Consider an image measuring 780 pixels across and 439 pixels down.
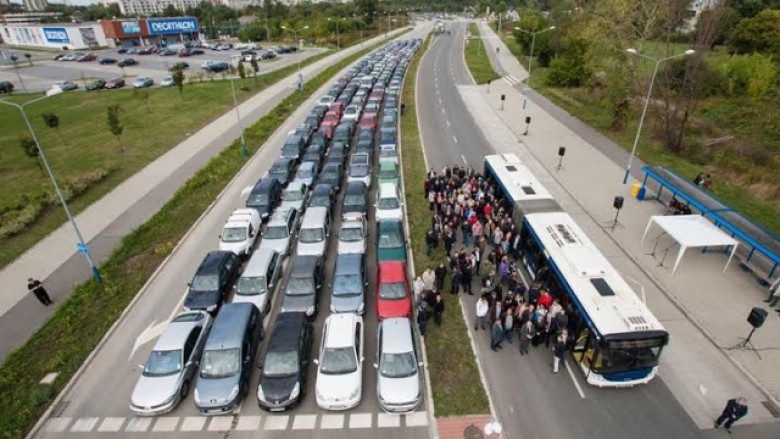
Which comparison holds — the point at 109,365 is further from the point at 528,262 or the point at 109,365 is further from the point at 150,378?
the point at 528,262

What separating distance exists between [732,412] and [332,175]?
19.1 m

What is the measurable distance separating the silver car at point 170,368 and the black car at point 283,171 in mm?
11864

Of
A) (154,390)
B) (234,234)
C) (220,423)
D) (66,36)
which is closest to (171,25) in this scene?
(66,36)

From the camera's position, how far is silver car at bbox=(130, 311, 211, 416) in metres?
11.6

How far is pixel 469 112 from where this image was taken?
39562 millimetres

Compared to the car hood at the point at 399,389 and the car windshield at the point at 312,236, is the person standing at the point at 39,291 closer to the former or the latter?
the car windshield at the point at 312,236

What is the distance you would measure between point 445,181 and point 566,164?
10186 mm

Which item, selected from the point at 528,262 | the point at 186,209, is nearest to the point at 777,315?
the point at 528,262

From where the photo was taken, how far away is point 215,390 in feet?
38.1

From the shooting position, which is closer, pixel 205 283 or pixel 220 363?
pixel 220 363

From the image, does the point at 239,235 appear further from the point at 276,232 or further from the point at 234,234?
the point at 276,232

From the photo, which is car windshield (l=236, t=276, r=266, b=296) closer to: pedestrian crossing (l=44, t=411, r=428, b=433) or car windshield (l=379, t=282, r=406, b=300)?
car windshield (l=379, t=282, r=406, b=300)

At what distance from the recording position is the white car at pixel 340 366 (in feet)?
37.9

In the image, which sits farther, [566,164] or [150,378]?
[566,164]
